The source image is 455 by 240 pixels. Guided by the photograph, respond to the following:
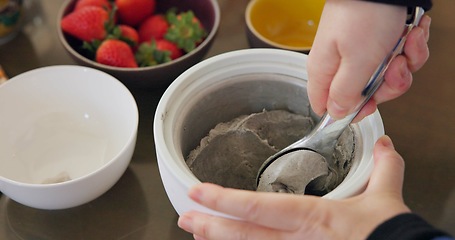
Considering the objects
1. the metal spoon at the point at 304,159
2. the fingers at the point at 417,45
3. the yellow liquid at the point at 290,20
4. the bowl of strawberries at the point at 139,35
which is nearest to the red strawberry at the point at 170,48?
the bowl of strawberries at the point at 139,35

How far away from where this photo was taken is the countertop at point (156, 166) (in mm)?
505

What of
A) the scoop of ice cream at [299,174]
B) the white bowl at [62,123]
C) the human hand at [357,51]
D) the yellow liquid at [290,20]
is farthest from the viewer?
the yellow liquid at [290,20]

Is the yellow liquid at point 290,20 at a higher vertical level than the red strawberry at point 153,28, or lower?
higher

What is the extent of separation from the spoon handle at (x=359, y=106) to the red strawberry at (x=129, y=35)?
26cm

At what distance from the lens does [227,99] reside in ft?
1.67

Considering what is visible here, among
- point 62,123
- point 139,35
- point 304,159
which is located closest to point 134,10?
point 139,35

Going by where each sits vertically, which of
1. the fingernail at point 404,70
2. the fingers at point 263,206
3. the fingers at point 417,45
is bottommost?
the fingers at point 263,206

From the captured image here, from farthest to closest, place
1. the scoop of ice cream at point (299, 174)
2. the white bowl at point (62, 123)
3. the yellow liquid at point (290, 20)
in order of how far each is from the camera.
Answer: the yellow liquid at point (290, 20)
the white bowl at point (62, 123)
the scoop of ice cream at point (299, 174)

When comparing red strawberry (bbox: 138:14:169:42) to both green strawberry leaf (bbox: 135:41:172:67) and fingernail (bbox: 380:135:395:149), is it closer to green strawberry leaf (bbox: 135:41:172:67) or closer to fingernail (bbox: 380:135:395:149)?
green strawberry leaf (bbox: 135:41:172:67)

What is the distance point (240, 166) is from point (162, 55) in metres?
0.18

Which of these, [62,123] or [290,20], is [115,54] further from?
[290,20]

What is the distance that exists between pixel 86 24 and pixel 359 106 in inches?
13.7

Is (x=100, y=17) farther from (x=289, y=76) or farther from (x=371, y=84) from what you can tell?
(x=371, y=84)

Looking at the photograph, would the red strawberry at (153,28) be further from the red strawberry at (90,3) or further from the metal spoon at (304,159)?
the metal spoon at (304,159)
